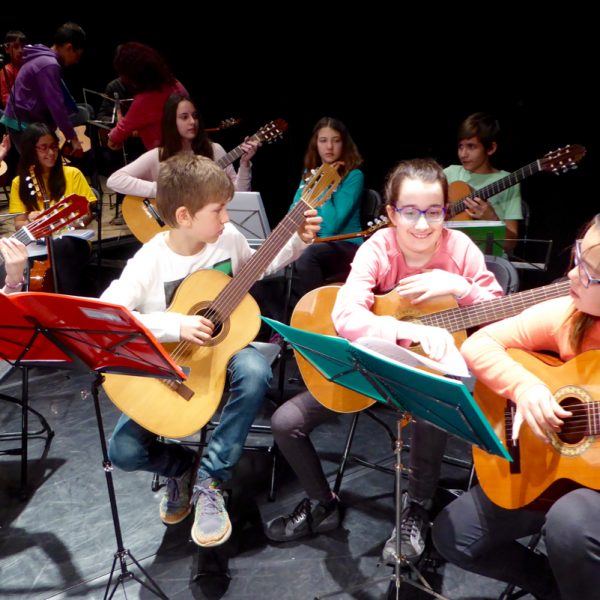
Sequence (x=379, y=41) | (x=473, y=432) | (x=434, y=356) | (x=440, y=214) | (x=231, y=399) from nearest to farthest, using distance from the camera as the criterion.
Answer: (x=473, y=432), (x=434, y=356), (x=440, y=214), (x=231, y=399), (x=379, y=41)

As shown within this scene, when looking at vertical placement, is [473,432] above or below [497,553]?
Result: above

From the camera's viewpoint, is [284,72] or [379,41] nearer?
[379,41]

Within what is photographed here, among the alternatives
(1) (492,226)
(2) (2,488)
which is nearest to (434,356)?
(1) (492,226)

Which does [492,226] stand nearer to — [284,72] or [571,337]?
[571,337]

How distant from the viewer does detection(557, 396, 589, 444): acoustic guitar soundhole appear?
1680 millimetres

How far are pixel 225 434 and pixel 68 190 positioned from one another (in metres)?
2.40

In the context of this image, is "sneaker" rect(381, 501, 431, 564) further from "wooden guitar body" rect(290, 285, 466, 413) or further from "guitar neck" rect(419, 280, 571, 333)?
"guitar neck" rect(419, 280, 571, 333)

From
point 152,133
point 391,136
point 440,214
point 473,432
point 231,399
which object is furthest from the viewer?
point 391,136

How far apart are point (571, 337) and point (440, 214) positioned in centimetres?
66

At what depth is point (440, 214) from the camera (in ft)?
7.27

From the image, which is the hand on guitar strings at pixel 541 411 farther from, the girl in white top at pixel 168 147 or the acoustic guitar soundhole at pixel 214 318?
the girl in white top at pixel 168 147

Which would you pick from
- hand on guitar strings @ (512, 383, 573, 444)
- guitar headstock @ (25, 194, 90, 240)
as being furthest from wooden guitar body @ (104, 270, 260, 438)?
hand on guitar strings @ (512, 383, 573, 444)

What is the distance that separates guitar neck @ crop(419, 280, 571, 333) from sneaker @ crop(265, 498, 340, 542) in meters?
0.88

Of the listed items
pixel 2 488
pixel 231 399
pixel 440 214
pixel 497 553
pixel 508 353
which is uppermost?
pixel 440 214
